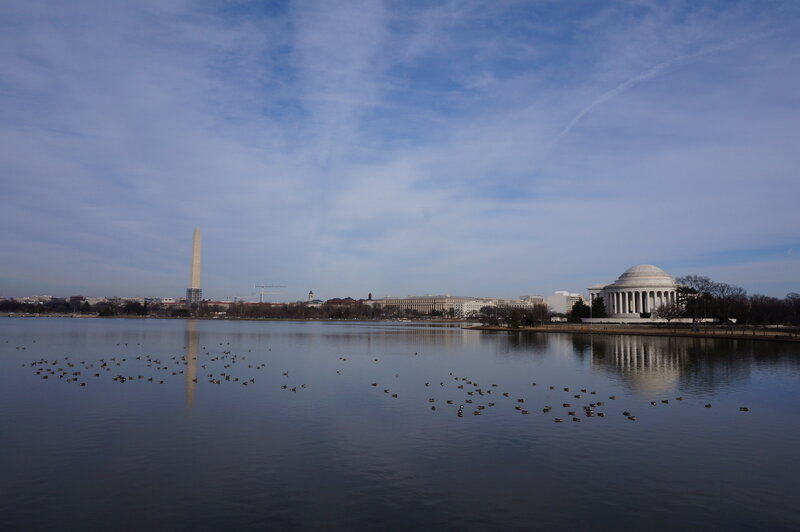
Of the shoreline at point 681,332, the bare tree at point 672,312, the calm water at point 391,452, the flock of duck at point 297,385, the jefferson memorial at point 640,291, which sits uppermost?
the jefferson memorial at point 640,291

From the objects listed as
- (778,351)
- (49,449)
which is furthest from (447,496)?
(778,351)

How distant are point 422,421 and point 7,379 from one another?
81.3 ft

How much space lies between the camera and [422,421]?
2216cm

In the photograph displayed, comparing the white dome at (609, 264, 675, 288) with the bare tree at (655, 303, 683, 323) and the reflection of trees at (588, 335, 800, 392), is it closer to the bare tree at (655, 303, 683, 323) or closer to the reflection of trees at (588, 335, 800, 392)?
the bare tree at (655, 303, 683, 323)

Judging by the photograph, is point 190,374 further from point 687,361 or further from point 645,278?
point 645,278

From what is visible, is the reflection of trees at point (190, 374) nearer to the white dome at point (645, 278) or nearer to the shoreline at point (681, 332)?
the shoreline at point (681, 332)

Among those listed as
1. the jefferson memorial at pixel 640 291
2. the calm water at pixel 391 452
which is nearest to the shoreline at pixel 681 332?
the jefferson memorial at pixel 640 291

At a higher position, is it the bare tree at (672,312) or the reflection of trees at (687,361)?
the bare tree at (672,312)

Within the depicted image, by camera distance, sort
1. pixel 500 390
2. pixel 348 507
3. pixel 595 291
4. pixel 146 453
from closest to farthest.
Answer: pixel 348 507, pixel 146 453, pixel 500 390, pixel 595 291

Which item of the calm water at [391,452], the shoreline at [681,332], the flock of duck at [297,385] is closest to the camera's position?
the calm water at [391,452]

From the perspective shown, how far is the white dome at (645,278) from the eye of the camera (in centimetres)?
12925

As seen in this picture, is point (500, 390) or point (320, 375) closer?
point (500, 390)

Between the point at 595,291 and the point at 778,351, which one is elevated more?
the point at 595,291

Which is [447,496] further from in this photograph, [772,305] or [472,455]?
[772,305]
